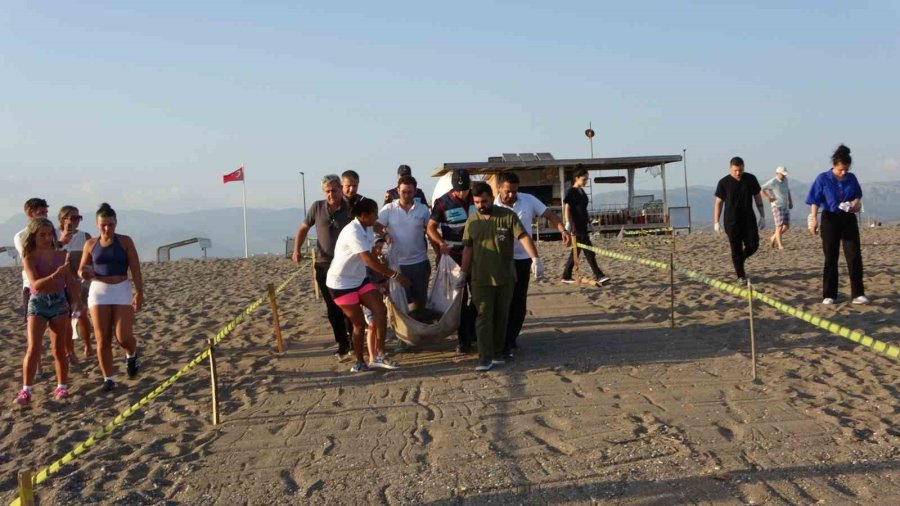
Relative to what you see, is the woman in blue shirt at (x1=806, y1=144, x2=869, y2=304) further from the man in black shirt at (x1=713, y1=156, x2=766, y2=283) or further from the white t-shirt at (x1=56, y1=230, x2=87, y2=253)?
the white t-shirt at (x1=56, y1=230, x2=87, y2=253)

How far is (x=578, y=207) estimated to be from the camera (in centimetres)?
1024

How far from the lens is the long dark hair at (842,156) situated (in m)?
7.98

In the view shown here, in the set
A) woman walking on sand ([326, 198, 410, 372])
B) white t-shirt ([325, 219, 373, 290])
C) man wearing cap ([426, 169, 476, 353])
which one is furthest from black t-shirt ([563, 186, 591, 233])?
white t-shirt ([325, 219, 373, 290])

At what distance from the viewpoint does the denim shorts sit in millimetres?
6219

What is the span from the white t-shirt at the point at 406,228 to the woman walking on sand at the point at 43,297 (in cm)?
281

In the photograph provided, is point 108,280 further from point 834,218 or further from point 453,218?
point 834,218

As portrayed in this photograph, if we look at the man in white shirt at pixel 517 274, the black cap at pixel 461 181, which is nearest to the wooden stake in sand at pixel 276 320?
the black cap at pixel 461 181

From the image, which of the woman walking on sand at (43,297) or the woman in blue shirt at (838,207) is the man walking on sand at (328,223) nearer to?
the woman walking on sand at (43,297)

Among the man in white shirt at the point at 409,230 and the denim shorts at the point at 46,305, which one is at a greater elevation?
the man in white shirt at the point at 409,230

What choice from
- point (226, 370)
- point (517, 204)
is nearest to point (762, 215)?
point (517, 204)

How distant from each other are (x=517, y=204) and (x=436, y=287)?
1181 mm

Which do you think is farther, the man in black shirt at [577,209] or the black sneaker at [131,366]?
the man in black shirt at [577,209]

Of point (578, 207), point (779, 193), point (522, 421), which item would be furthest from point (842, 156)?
point (779, 193)

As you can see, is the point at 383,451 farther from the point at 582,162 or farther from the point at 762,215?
the point at 582,162
